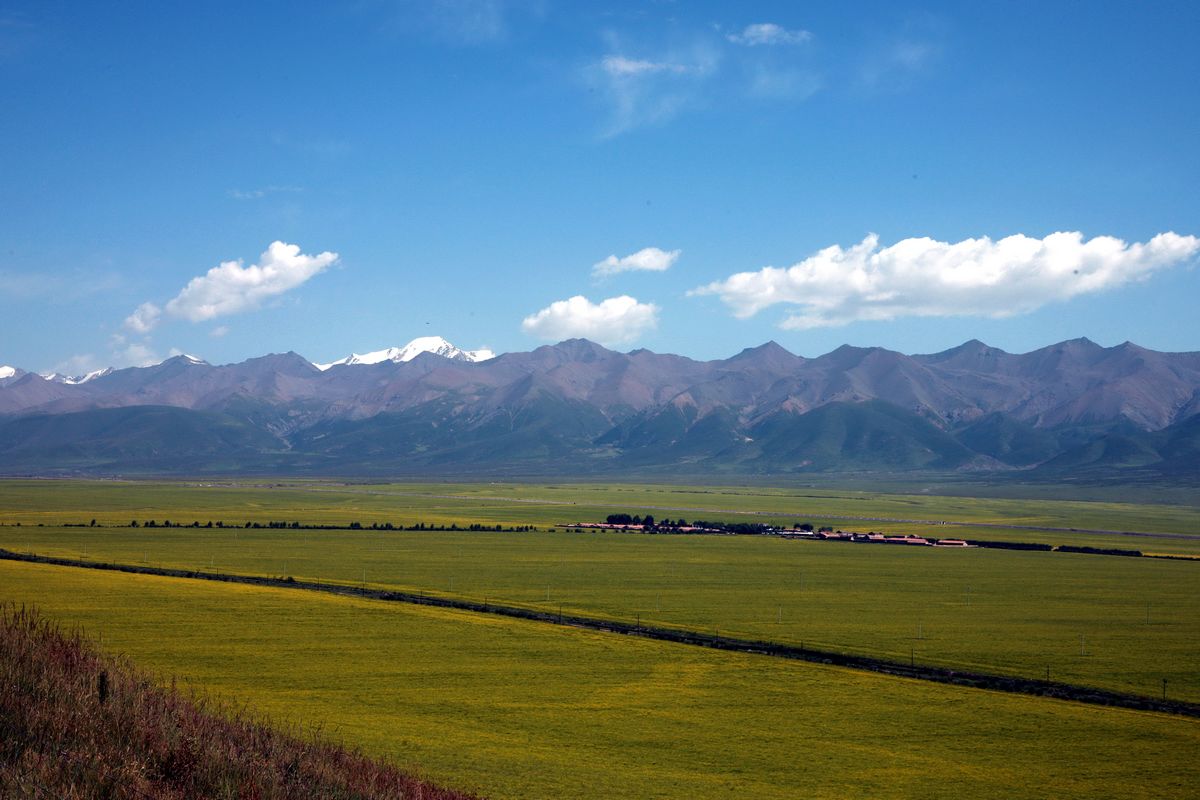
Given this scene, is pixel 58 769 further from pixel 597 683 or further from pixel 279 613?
pixel 279 613

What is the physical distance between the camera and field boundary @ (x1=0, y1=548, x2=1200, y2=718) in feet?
127

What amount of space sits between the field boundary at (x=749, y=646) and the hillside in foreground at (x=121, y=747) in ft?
106

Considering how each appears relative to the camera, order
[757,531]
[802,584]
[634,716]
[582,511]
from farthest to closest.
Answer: [582,511]
[757,531]
[802,584]
[634,716]

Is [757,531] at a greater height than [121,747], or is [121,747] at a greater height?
[121,747]

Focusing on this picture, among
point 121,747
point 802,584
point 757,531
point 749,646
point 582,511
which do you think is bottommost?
point 749,646

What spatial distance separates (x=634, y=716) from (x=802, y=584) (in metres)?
41.3

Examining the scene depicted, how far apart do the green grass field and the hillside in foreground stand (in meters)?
37.1

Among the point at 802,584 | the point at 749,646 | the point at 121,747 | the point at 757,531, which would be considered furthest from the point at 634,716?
the point at 757,531

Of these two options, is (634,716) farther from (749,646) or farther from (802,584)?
(802,584)

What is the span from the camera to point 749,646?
4800 cm

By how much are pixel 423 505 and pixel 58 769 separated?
160 metres

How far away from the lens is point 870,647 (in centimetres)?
4766

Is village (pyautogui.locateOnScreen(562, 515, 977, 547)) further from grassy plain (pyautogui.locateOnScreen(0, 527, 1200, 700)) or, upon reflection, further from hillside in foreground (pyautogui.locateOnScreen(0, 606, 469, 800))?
hillside in foreground (pyautogui.locateOnScreen(0, 606, 469, 800))

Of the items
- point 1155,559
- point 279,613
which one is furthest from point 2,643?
point 1155,559
